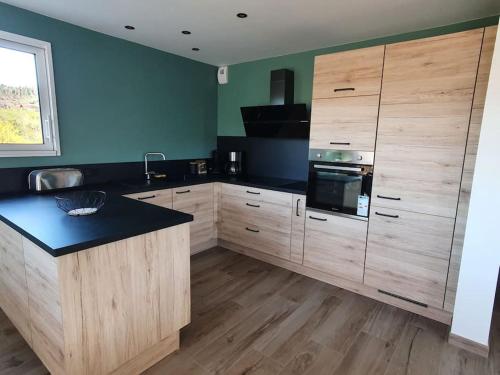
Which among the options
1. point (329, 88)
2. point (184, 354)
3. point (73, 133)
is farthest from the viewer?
point (73, 133)

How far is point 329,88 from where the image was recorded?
7.94 feet

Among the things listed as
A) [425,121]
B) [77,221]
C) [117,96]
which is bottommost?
[77,221]

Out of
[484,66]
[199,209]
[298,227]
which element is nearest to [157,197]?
[199,209]

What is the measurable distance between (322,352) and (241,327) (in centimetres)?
57

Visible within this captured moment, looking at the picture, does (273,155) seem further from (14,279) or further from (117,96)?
(14,279)

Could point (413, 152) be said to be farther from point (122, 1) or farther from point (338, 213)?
point (122, 1)

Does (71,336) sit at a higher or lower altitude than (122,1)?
lower

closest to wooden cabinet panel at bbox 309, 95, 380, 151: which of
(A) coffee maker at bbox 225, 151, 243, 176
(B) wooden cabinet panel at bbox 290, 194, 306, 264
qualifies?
(B) wooden cabinet panel at bbox 290, 194, 306, 264

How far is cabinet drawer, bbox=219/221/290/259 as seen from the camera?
2.88 m

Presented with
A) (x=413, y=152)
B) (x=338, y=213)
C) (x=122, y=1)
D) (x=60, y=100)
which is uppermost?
(x=122, y=1)

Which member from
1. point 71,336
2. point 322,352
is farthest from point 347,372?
point 71,336

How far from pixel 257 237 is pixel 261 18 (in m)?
2.07

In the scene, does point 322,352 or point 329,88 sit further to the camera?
point 329,88

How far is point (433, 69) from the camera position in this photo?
1939 millimetres
